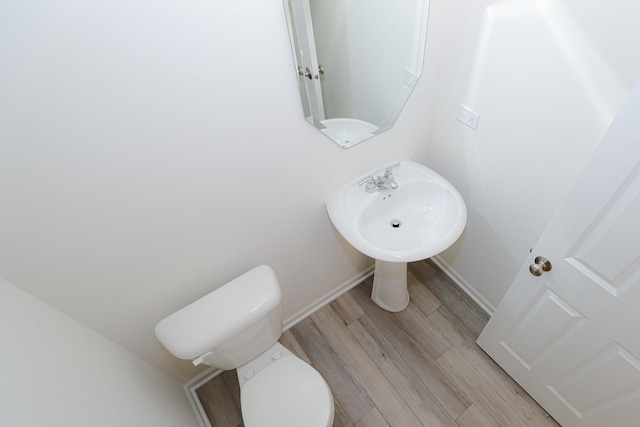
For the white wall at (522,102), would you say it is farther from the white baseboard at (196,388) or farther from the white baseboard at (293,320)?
the white baseboard at (196,388)

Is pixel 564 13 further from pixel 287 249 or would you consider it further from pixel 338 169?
pixel 287 249

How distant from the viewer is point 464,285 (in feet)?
6.75

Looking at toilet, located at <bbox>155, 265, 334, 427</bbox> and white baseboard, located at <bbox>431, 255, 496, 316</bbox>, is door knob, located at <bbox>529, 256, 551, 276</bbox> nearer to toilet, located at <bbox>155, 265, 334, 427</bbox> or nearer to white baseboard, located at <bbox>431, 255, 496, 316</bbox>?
white baseboard, located at <bbox>431, 255, 496, 316</bbox>

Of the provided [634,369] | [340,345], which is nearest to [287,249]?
[340,345]

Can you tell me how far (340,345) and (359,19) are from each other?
1606 mm

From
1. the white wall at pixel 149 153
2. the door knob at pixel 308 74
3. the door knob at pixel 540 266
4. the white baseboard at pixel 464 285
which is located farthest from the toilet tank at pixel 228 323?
the white baseboard at pixel 464 285

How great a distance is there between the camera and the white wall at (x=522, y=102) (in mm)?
943

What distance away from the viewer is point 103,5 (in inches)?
30.1

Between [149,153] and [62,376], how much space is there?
65 cm

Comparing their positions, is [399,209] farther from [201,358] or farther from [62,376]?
[62,376]

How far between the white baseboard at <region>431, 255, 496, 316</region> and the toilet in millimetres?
1105

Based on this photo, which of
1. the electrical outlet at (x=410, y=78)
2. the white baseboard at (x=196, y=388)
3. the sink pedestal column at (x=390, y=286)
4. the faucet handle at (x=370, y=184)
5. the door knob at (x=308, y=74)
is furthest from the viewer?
the sink pedestal column at (x=390, y=286)

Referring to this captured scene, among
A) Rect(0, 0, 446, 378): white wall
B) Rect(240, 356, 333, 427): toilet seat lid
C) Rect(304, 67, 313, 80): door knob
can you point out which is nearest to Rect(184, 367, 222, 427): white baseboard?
Rect(0, 0, 446, 378): white wall

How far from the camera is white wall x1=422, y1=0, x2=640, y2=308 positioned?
0.94 m
